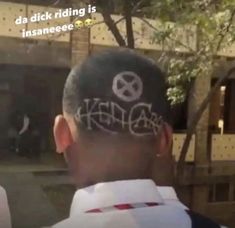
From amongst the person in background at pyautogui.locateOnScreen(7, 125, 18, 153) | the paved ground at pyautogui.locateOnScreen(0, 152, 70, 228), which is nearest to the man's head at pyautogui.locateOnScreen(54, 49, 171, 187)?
the paved ground at pyautogui.locateOnScreen(0, 152, 70, 228)

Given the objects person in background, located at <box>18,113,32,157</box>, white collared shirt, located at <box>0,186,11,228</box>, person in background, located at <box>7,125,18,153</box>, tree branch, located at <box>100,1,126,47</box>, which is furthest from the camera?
person in background, located at <box>18,113,32,157</box>

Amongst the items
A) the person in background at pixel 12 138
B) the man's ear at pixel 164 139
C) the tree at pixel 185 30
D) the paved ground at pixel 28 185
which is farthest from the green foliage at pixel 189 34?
the man's ear at pixel 164 139

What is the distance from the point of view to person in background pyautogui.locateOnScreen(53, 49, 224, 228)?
3.90ft

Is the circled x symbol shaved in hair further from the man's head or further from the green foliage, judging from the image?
the green foliage

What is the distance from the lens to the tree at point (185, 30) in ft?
17.7

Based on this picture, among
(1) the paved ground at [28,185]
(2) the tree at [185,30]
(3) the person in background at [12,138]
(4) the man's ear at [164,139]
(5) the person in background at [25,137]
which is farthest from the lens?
(5) the person in background at [25,137]

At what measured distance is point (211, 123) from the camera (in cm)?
1154

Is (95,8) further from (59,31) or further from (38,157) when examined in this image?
(38,157)

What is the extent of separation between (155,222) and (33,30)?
21.5 feet

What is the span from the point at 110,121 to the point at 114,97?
44mm

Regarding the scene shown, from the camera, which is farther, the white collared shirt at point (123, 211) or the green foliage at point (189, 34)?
the green foliage at point (189, 34)

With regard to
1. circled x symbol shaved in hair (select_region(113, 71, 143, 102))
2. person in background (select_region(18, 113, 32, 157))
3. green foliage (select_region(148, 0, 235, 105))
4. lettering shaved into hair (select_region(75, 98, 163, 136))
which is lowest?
person in background (select_region(18, 113, 32, 157))

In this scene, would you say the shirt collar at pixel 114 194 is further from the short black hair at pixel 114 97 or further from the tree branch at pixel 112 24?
the tree branch at pixel 112 24

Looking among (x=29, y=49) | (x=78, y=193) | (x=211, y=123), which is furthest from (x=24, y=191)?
(x=78, y=193)
